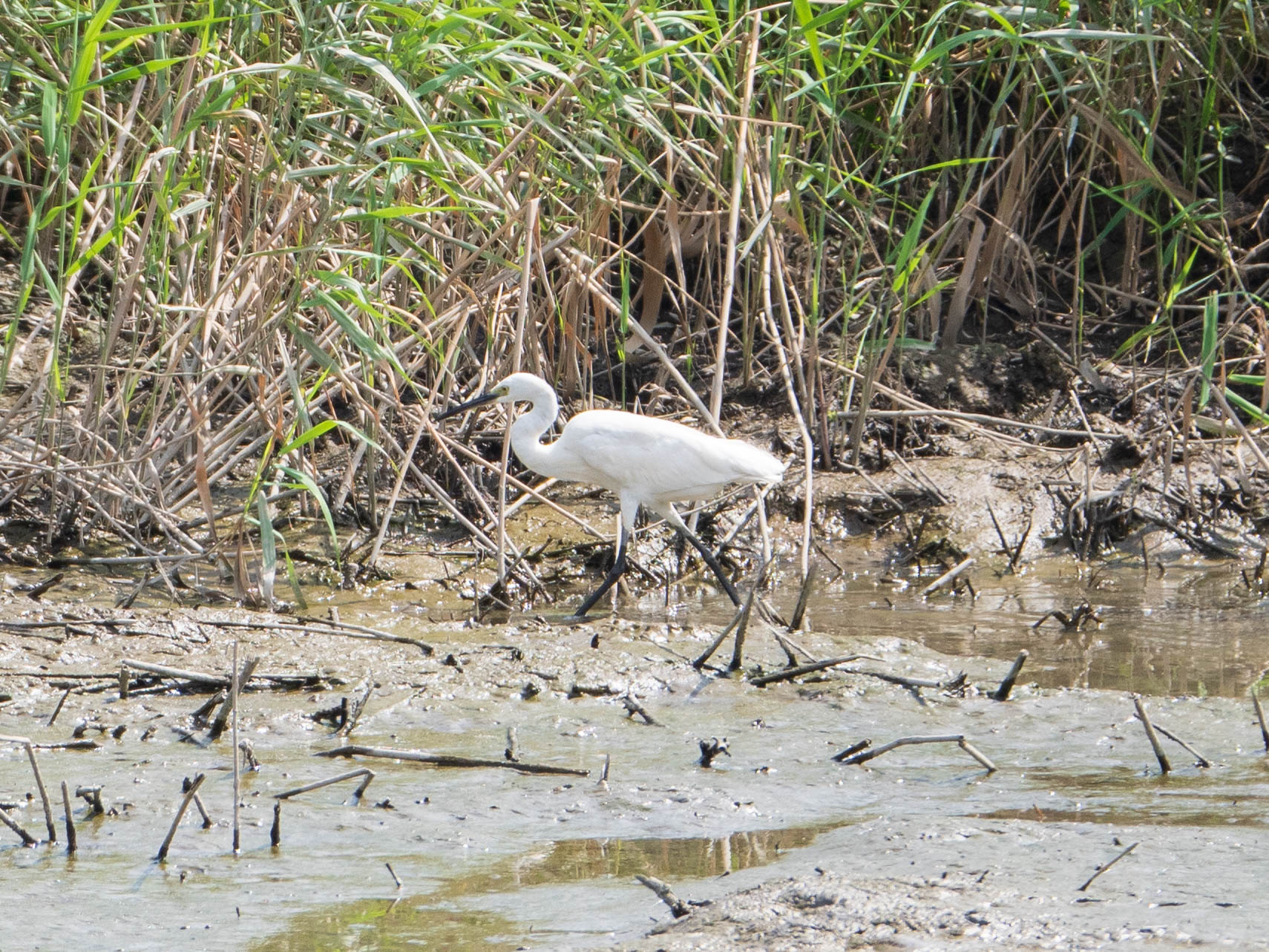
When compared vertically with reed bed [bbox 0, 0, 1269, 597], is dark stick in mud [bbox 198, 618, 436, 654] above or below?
below

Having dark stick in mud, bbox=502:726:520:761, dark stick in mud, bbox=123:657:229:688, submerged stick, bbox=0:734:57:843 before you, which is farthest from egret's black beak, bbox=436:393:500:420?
submerged stick, bbox=0:734:57:843

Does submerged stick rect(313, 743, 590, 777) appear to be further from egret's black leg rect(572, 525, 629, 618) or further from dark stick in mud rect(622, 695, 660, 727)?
egret's black leg rect(572, 525, 629, 618)

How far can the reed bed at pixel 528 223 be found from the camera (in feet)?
14.9

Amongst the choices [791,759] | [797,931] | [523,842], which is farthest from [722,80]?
[797,931]

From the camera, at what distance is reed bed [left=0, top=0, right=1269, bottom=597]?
14.9 ft

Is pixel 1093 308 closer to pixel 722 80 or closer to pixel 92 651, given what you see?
pixel 722 80

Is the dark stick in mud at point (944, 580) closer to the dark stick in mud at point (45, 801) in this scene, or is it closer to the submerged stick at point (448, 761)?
the submerged stick at point (448, 761)

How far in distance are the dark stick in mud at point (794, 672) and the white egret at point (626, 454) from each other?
1.17 metres

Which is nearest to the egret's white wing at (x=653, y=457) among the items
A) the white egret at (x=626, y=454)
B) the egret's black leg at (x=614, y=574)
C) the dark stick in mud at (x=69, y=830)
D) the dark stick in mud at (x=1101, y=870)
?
the white egret at (x=626, y=454)

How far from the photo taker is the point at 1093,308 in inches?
297

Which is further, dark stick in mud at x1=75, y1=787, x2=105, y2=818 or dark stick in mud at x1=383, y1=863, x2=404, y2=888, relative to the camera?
dark stick in mud at x1=75, y1=787, x2=105, y2=818

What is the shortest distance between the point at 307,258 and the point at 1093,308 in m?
4.37

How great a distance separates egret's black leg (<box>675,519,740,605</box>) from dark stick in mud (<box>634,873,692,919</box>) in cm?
288

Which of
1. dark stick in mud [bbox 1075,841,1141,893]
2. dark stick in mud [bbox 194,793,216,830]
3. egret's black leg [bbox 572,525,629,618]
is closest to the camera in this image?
dark stick in mud [bbox 1075,841,1141,893]
